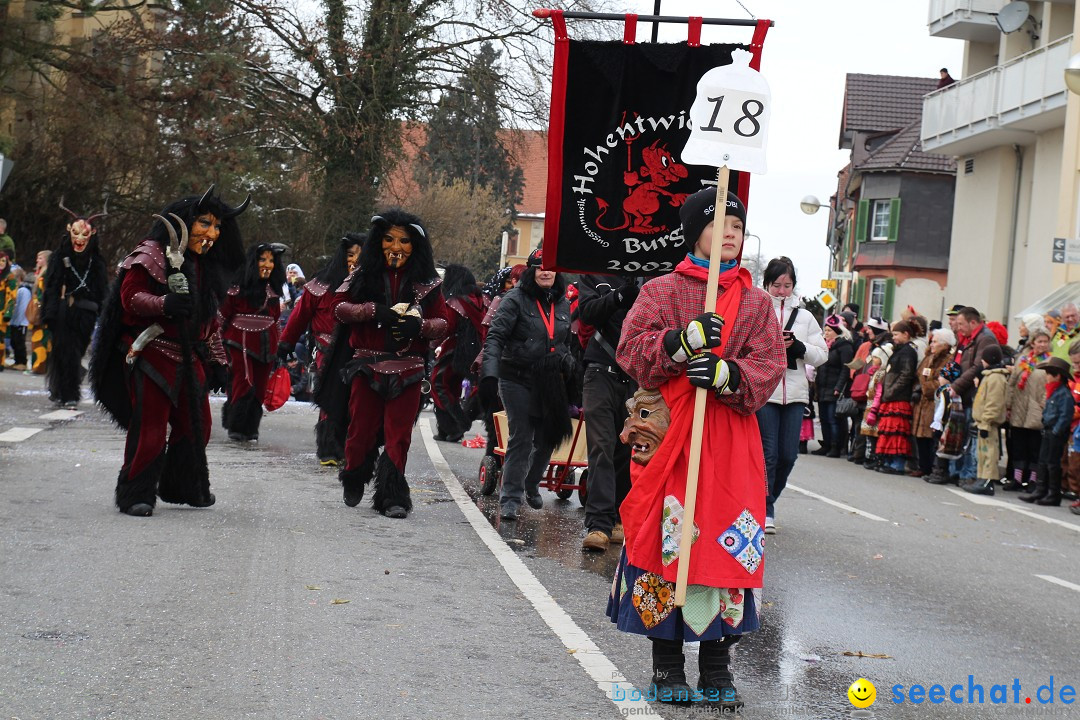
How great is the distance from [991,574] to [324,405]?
4685 mm

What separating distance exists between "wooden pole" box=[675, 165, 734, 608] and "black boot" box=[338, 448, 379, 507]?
485 cm

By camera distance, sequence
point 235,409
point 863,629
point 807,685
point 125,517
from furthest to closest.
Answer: point 235,409 < point 125,517 < point 863,629 < point 807,685

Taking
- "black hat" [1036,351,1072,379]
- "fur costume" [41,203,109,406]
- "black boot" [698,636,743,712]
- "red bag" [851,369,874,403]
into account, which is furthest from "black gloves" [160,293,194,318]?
"red bag" [851,369,874,403]

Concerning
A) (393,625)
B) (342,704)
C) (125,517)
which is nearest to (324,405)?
(125,517)

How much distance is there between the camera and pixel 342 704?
17.2ft

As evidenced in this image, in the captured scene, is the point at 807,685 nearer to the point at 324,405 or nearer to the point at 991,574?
the point at 991,574

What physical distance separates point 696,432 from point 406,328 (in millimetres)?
4590

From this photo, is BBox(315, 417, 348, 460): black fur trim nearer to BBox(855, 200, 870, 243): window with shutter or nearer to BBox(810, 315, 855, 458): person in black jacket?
BBox(810, 315, 855, 458): person in black jacket

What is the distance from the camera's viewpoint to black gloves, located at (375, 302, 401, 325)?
32.1 ft

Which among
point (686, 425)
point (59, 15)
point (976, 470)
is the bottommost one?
point (976, 470)

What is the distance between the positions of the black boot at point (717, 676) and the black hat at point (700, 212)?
1.58 meters

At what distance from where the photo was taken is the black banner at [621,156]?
896 cm

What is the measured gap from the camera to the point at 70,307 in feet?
56.6

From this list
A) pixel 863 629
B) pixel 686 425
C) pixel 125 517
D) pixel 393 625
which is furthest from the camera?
pixel 125 517
